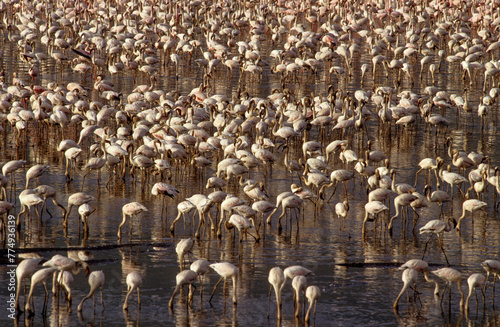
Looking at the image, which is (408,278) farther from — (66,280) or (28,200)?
(28,200)

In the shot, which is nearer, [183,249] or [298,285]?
[298,285]

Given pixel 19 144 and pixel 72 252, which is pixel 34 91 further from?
pixel 72 252

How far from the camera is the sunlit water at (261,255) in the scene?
9977 millimetres

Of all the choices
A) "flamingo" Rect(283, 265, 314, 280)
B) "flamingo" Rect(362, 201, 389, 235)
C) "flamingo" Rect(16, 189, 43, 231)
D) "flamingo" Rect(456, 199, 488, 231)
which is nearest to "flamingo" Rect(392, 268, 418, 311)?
"flamingo" Rect(283, 265, 314, 280)

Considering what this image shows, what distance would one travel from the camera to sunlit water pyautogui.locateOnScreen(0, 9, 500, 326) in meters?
9.98

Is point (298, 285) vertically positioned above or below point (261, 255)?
below

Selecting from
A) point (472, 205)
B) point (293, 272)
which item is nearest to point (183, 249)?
point (293, 272)

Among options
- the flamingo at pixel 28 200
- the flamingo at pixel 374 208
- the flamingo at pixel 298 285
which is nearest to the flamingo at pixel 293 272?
the flamingo at pixel 298 285

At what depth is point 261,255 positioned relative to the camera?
11984 mm

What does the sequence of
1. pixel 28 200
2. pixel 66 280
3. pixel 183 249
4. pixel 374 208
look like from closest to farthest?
pixel 66 280 < pixel 183 249 < pixel 28 200 < pixel 374 208

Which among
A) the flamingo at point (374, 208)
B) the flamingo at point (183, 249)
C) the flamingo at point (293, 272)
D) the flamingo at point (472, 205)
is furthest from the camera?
the flamingo at point (472, 205)

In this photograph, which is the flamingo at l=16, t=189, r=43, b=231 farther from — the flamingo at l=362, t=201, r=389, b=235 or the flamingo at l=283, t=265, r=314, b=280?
the flamingo at l=362, t=201, r=389, b=235

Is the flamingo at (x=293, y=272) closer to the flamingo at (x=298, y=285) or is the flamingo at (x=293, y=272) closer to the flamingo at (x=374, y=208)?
the flamingo at (x=298, y=285)

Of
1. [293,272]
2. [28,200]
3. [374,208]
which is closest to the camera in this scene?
[293,272]
